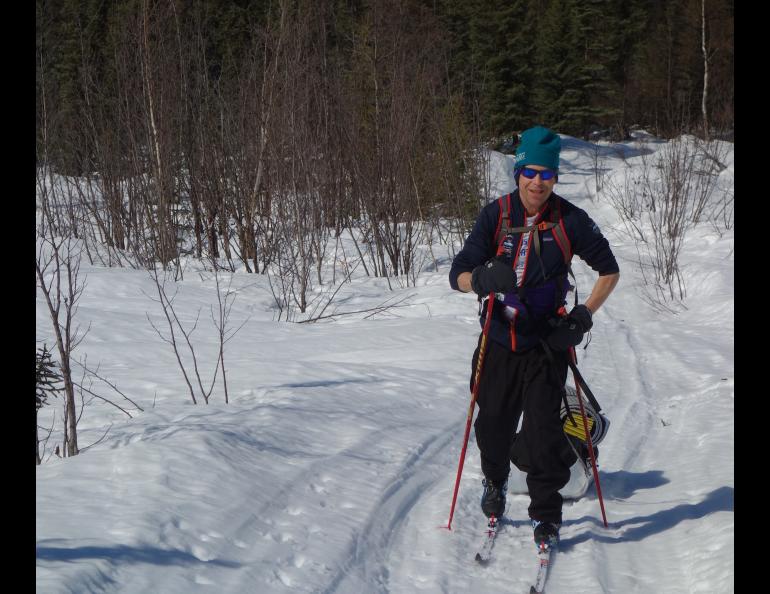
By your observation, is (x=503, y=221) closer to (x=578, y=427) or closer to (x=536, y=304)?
(x=536, y=304)

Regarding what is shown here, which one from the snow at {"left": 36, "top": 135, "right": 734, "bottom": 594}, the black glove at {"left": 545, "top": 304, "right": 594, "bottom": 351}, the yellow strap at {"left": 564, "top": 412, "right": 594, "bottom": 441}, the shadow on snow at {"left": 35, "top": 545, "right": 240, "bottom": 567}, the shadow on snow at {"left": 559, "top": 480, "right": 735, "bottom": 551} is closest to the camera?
the shadow on snow at {"left": 35, "top": 545, "right": 240, "bottom": 567}

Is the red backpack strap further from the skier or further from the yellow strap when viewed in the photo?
the yellow strap

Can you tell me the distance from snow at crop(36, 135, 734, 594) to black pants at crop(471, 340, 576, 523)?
31 cm

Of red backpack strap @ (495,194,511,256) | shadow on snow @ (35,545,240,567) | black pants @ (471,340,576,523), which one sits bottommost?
shadow on snow @ (35,545,240,567)

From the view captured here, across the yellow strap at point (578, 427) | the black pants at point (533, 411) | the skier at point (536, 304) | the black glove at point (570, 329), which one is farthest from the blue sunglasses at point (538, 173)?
the yellow strap at point (578, 427)

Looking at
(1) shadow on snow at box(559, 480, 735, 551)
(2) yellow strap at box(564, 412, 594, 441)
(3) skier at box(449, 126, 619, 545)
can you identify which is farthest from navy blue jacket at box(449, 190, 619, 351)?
(1) shadow on snow at box(559, 480, 735, 551)

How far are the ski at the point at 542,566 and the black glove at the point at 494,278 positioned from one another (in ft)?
3.75

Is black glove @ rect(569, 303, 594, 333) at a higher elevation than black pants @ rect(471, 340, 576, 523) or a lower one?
higher

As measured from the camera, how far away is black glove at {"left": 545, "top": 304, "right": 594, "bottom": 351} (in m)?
3.31

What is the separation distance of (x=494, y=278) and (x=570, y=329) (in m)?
0.42

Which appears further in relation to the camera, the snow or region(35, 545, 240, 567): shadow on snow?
the snow

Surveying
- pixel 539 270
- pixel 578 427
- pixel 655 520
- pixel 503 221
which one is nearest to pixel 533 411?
pixel 539 270

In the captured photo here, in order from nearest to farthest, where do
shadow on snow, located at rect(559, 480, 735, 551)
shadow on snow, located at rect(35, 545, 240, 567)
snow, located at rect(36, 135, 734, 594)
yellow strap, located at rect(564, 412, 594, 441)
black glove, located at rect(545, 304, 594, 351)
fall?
shadow on snow, located at rect(35, 545, 240, 567)
snow, located at rect(36, 135, 734, 594)
black glove, located at rect(545, 304, 594, 351)
shadow on snow, located at rect(559, 480, 735, 551)
yellow strap, located at rect(564, 412, 594, 441)

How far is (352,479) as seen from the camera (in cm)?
420
